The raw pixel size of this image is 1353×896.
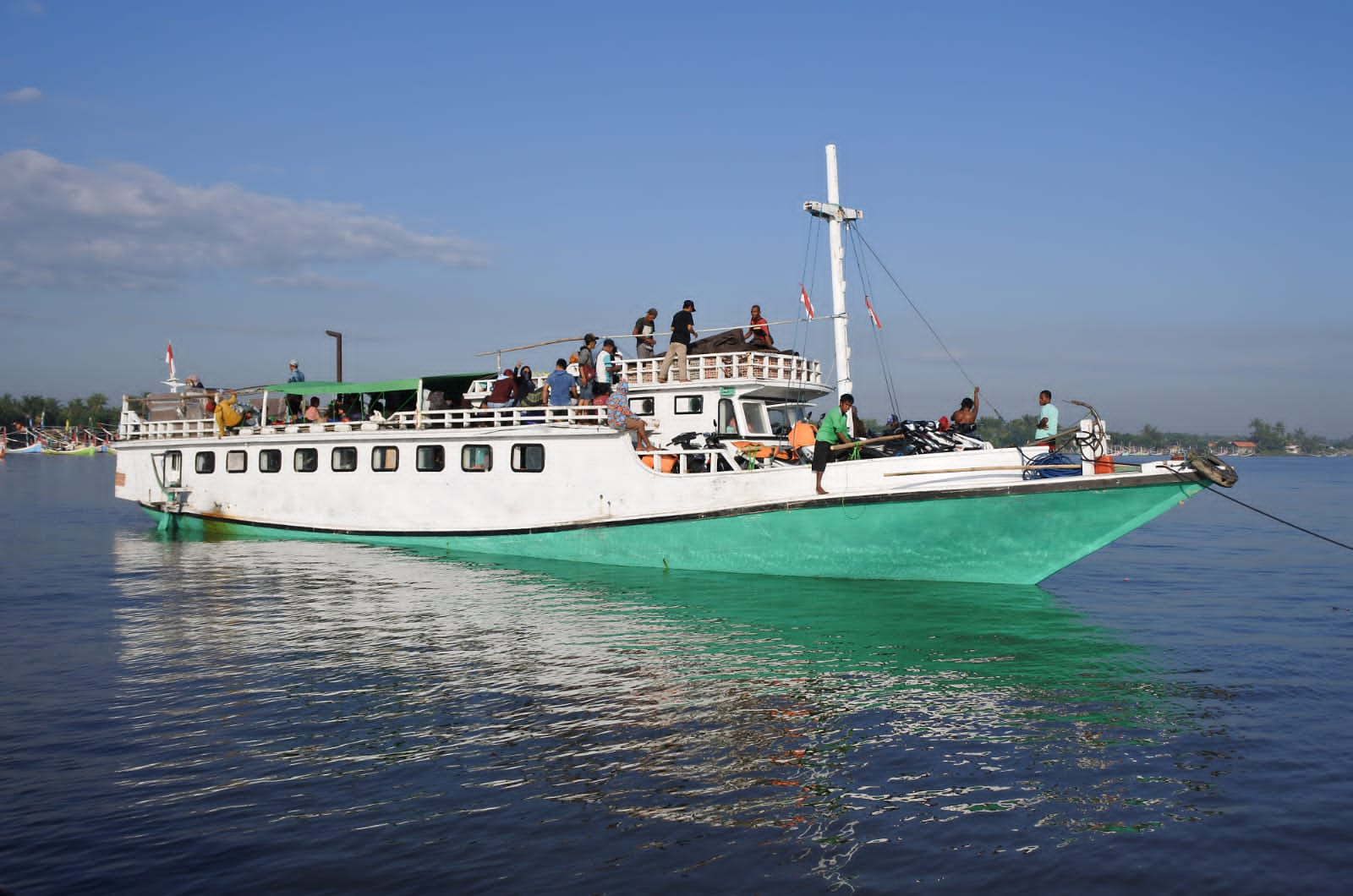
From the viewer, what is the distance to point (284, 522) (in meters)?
24.5

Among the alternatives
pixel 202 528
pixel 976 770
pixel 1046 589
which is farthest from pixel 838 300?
pixel 202 528

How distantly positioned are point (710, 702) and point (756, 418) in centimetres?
1173

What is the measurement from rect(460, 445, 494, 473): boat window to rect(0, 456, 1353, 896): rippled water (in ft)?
13.1

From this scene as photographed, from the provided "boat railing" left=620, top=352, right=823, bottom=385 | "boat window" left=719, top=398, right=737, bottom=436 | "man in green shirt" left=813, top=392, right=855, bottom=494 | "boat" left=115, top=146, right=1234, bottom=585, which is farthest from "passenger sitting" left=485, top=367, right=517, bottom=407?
"man in green shirt" left=813, top=392, right=855, bottom=494

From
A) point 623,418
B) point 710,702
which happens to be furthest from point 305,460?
point 710,702

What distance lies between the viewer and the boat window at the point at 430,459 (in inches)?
851

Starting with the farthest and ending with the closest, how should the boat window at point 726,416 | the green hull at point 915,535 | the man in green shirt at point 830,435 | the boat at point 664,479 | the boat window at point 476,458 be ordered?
the boat window at point 726,416
the boat window at point 476,458
the man in green shirt at point 830,435
the boat at point 664,479
the green hull at point 915,535

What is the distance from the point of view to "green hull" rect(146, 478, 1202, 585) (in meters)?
15.9

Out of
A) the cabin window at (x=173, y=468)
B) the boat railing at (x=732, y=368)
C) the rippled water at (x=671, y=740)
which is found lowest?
the rippled water at (x=671, y=740)

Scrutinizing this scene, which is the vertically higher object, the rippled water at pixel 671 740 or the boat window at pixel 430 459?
the boat window at pixel 430 459

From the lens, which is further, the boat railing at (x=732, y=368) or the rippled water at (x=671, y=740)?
the boat railing at (x=732, y=368)

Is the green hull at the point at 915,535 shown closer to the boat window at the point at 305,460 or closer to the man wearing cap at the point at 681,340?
the man wearing cap at the point at 681,340

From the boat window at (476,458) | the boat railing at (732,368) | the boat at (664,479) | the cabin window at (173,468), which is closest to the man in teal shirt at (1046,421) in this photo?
the boat at (664,479)

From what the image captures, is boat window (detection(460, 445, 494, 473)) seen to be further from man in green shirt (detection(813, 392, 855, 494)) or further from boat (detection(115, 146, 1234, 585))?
man in green shirt (detection(813, 392, 855, 494))
